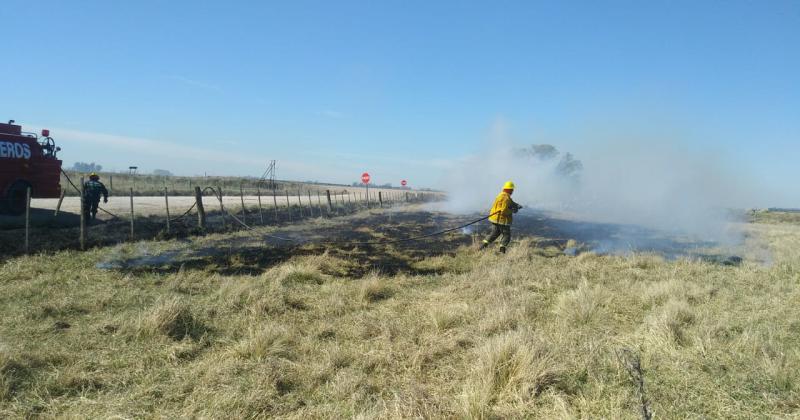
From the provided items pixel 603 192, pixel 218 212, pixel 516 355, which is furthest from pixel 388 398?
pixel 603 192

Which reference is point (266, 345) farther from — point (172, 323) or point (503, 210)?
point (503, 210)

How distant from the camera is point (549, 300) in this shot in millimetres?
7547

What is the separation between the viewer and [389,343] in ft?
17.5

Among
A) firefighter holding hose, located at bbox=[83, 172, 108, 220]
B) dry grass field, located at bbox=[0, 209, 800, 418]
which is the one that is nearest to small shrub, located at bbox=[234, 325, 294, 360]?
dry grass field, located at bbox=[0, 209, 800, 418]

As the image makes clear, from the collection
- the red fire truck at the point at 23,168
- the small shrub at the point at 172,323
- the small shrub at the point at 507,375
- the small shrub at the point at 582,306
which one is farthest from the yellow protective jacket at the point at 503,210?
the red fire truck at the point at 23,168

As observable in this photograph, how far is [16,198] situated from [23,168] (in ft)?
3.69

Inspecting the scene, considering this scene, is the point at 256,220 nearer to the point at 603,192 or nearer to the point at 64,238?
the point at 64,238

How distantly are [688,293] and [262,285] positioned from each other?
7.91 metres

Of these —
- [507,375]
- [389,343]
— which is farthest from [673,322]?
[389,343]

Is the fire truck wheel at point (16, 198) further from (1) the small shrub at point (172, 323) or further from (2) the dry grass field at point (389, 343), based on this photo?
(1) the small shrub at point (172, 323)

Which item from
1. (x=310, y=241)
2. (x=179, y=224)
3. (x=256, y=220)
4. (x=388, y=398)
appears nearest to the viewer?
(x=388, y=398)

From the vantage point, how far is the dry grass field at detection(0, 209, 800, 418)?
3891 millimetres

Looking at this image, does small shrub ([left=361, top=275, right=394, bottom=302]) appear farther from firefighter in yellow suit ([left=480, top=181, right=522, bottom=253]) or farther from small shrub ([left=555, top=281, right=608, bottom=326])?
firefighter in yellow suit ([left=480, top=181, right=522, bottom=253])

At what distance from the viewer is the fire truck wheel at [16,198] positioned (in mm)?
14867
